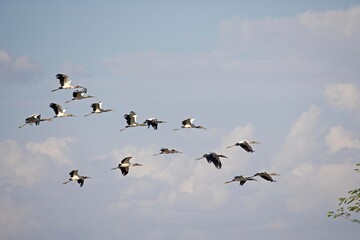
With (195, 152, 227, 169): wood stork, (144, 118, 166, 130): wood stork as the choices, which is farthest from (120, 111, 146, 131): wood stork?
(195, 152, 227, 169): wood stork

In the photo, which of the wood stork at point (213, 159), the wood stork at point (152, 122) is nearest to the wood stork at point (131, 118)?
→ the wood stork at point (152, 122)

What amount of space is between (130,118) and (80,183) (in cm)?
837

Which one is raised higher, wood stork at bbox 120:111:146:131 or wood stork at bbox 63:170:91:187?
wood stork at bbox 120:111:146:131

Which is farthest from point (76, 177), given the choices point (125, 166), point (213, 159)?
point (213, 159)

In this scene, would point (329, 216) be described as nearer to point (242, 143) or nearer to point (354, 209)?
point (354, 209)

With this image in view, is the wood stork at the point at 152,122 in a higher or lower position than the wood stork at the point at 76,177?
higher

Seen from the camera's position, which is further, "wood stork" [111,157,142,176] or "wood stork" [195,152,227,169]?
"wood stork" [111,157,142,176]

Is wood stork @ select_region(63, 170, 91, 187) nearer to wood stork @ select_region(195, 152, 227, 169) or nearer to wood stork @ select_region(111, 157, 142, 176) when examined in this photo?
wood stork @ select_region(111, 157, 142, 176)

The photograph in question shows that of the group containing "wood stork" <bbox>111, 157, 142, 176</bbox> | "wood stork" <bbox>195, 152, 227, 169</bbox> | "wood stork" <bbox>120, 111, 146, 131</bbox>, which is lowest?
"wood stork" <bbox>195, 152, 227, 169</bbox>

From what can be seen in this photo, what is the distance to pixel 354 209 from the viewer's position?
47.2 meters

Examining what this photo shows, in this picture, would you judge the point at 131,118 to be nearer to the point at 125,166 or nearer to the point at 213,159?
the point at 125,166

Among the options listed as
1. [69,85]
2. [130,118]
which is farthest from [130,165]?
[69,85]

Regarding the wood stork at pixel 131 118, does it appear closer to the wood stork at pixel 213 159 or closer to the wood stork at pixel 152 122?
the wood stork at pixel 152 122

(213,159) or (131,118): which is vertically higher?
(131,118)
